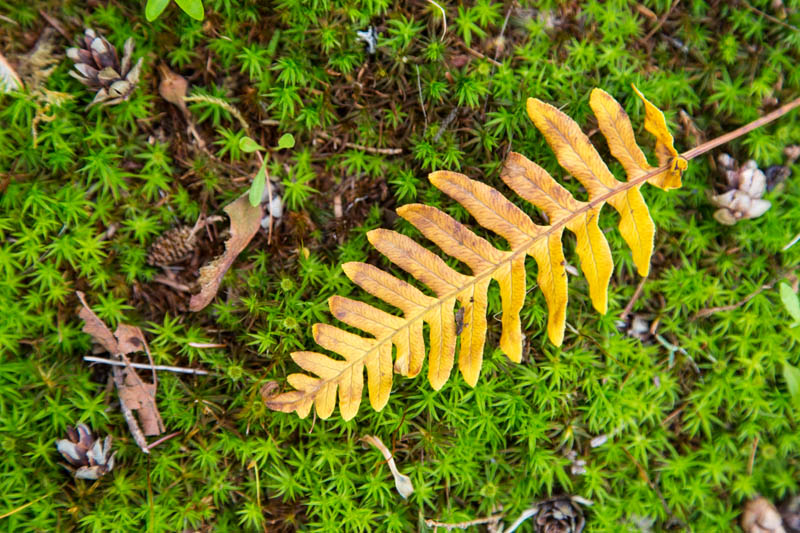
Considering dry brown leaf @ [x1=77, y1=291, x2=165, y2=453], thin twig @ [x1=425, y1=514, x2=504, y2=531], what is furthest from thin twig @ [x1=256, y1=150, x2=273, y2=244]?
thin twig @ [x1=425, y1=514, x2=504, y2=531]

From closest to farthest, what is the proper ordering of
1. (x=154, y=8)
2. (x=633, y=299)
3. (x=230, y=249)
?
(x=154, y=8) < (x=230, y=249) < (x=633, y=299)

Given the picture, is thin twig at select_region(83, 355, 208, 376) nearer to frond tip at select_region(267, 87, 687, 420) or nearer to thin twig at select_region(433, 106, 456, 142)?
frond tip at select_region(267, 87, 687, 420)

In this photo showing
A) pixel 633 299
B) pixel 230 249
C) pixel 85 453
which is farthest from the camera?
pixel 633 299

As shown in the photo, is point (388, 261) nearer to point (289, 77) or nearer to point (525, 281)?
point (525, 281)

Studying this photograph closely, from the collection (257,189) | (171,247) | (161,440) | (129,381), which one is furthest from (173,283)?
(161,440)

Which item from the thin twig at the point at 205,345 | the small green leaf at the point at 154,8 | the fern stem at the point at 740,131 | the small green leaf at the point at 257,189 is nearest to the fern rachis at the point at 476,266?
the fern stem at the point at 740,131

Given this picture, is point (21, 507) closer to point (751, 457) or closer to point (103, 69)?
point (103, 69)
